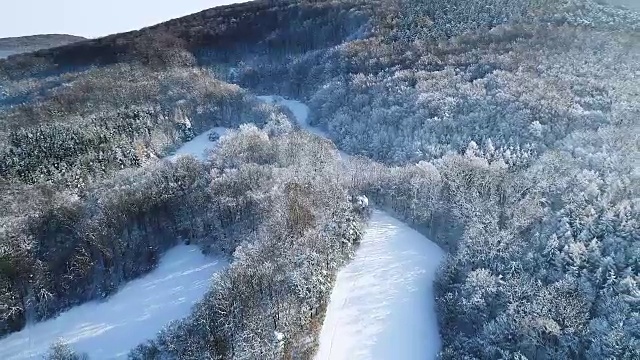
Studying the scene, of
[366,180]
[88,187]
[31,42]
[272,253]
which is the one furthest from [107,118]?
[31,42]

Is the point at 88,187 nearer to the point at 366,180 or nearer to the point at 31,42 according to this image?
the point at 366,180

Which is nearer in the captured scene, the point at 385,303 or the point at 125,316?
the point at 385,303

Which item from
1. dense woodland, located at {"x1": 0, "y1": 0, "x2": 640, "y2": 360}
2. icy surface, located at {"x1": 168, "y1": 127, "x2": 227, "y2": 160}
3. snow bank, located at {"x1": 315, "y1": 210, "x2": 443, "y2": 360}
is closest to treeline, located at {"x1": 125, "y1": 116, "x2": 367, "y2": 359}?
dense woodland, located at {"x1": 0, "y1": 0, "x2": 640, "y2": 360}

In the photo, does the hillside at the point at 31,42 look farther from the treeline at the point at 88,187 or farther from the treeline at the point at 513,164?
the treeline at the point at 513,164

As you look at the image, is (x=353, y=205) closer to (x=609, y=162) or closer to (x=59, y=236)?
(x=609, y=162)

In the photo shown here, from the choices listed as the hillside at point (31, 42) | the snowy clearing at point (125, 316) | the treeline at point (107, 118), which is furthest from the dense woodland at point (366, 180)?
the hillside at point (31, 42)

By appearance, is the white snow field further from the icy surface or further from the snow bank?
the icy surface
